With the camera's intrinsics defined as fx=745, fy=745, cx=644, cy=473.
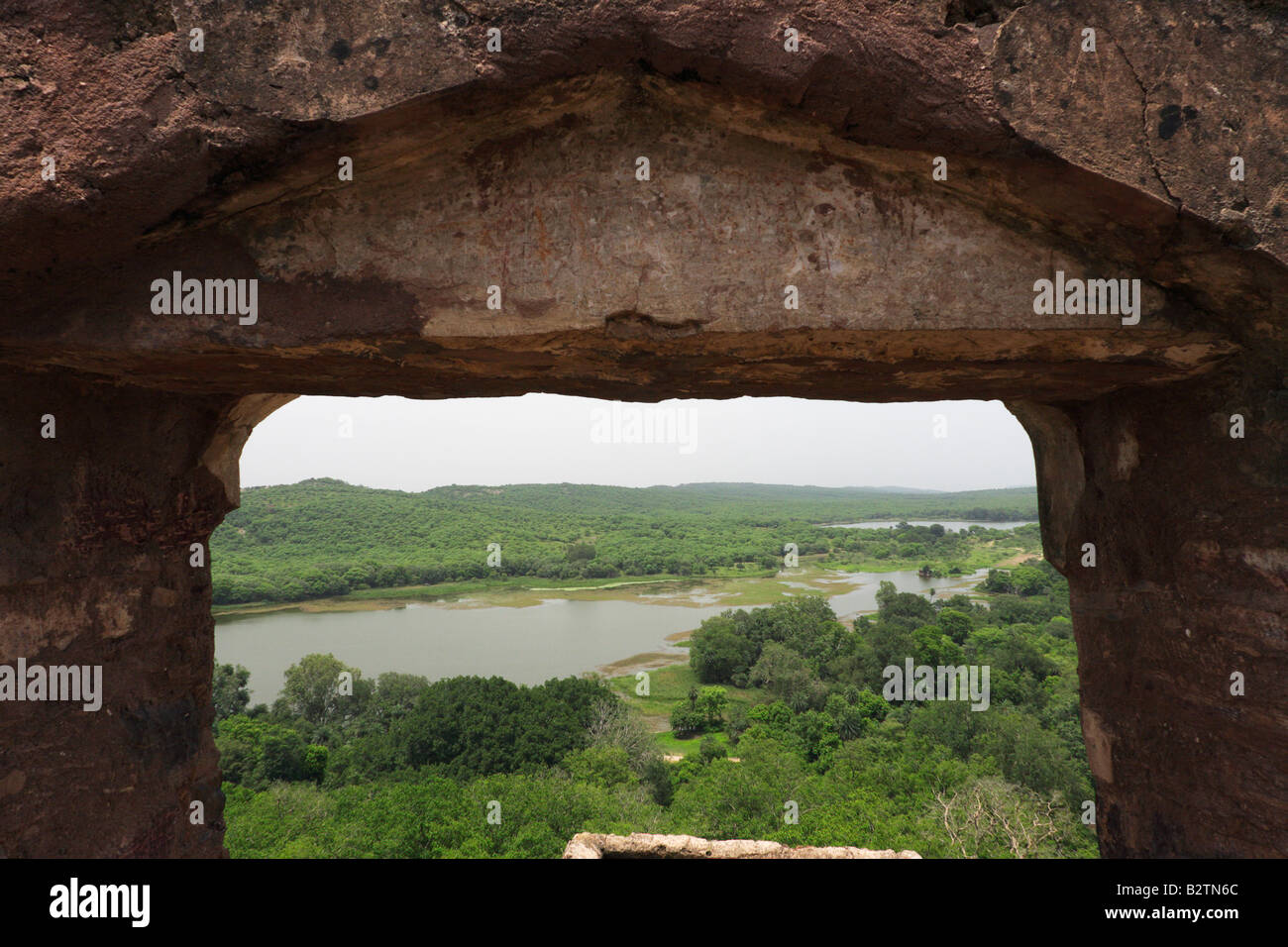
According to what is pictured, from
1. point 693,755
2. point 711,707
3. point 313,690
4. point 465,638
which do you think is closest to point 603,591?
point 465,638

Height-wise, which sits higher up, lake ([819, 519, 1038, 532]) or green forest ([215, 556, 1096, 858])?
lake ([819, 519, 1038, 532])

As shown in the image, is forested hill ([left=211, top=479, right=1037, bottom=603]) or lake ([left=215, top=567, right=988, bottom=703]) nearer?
lake ([left=215, top=567, right=988, bottom=703])

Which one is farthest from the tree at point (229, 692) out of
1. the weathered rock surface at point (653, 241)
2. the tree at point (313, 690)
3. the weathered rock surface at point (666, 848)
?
the weathered rock surface at point (653, 241)

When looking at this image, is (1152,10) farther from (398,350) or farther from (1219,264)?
(398,350)

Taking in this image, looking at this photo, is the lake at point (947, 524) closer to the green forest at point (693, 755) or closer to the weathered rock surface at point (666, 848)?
the green forest at point (693, 755)

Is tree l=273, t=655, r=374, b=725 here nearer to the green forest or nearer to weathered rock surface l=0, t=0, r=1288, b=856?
the green forest

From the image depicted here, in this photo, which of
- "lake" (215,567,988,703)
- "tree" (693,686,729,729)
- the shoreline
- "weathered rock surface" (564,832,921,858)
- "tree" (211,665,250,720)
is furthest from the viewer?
the shoreline

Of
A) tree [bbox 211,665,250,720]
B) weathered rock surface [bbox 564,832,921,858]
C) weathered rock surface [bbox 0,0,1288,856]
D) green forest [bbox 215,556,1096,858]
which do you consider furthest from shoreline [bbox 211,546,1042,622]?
weathered rock surface [bbox 0,0,1288,856]
